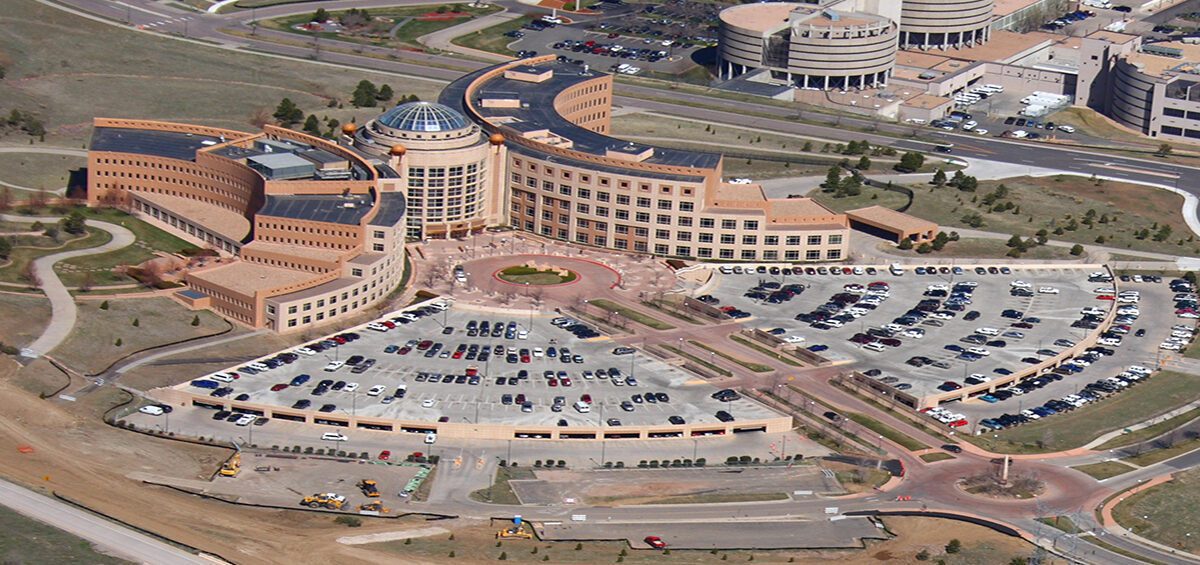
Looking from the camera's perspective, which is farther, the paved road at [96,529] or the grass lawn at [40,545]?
the paved road at [96,529]

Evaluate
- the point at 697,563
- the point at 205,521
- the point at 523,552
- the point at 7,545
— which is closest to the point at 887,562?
the point at 697,563

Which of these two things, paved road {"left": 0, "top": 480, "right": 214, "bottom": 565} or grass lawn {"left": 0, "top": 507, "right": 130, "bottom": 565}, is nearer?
grass lawn {"left": 0, "top": 507, "right": 130, "bottom": 565}

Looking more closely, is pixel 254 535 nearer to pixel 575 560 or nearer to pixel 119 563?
pixel 119 563
